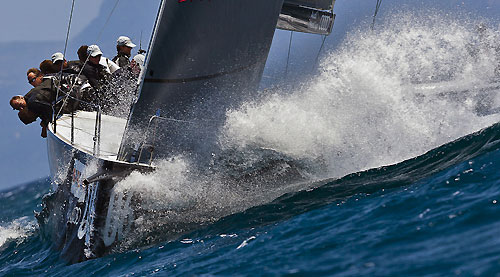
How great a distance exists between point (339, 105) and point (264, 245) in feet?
9.17

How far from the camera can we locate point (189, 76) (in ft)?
20.0

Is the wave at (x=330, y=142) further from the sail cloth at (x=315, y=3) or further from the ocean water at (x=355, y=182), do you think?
the sail cloth at (x=315, y=3)

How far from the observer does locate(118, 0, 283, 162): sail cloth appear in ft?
19.5

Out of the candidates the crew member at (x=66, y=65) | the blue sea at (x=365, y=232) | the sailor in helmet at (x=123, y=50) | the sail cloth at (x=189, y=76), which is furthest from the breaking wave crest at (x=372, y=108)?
the crew member at (x=66, y=65)

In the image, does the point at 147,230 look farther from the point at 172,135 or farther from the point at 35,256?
the point at 35,256

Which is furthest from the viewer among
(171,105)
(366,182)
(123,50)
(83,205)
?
(123,50)

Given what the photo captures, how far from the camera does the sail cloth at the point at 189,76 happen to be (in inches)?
233

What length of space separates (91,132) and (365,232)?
4.44m

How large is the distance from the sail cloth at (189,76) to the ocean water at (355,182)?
22 cm

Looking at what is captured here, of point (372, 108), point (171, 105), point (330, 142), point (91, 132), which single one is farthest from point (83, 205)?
point (372, 108)

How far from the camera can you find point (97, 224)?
562 centimetres

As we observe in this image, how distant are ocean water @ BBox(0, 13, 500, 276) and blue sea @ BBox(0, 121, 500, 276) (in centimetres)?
1

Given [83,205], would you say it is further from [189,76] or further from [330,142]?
[330,142]

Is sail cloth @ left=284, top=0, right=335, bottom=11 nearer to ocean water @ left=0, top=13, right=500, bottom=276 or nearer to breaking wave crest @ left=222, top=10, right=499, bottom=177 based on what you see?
ocean water @ left=0, top=13, right=500, bottom=276
